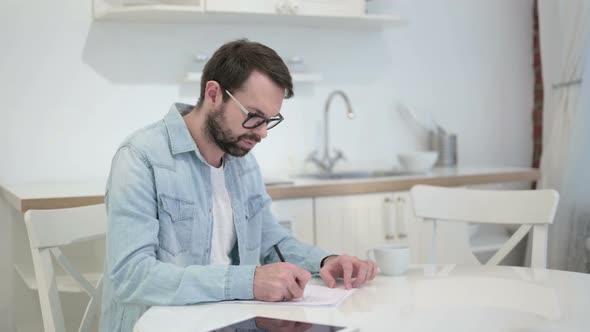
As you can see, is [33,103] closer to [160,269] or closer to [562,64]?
[160,269]

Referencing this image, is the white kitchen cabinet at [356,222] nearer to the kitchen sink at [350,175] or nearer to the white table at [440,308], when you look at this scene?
the kitchen sink at [350,175]

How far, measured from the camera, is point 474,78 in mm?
4078

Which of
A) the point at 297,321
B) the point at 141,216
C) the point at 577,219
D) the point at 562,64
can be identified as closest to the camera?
the point at 297,321

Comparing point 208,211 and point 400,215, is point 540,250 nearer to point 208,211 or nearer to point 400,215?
point 208,211

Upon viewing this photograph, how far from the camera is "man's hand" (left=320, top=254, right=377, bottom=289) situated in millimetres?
1628

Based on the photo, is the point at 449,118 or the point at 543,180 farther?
the point at 449,118

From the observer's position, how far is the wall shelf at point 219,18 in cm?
306

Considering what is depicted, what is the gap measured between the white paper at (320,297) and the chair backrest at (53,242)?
0.60 m

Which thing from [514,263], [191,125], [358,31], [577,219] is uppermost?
[358,31]

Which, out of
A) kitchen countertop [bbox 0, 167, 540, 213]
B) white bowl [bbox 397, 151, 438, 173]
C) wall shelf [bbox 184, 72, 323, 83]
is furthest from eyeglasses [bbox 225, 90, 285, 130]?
white bowl [bbox 397, 151, 438, 173]

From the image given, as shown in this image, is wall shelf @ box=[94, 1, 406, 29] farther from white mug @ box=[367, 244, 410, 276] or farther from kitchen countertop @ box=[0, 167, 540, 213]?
white mug @ box=[367, 244, 410, 276]

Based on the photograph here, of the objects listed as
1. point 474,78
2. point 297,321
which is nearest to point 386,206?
point 474,78

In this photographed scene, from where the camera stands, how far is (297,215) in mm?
2986

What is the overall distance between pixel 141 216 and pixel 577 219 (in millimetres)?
2022
